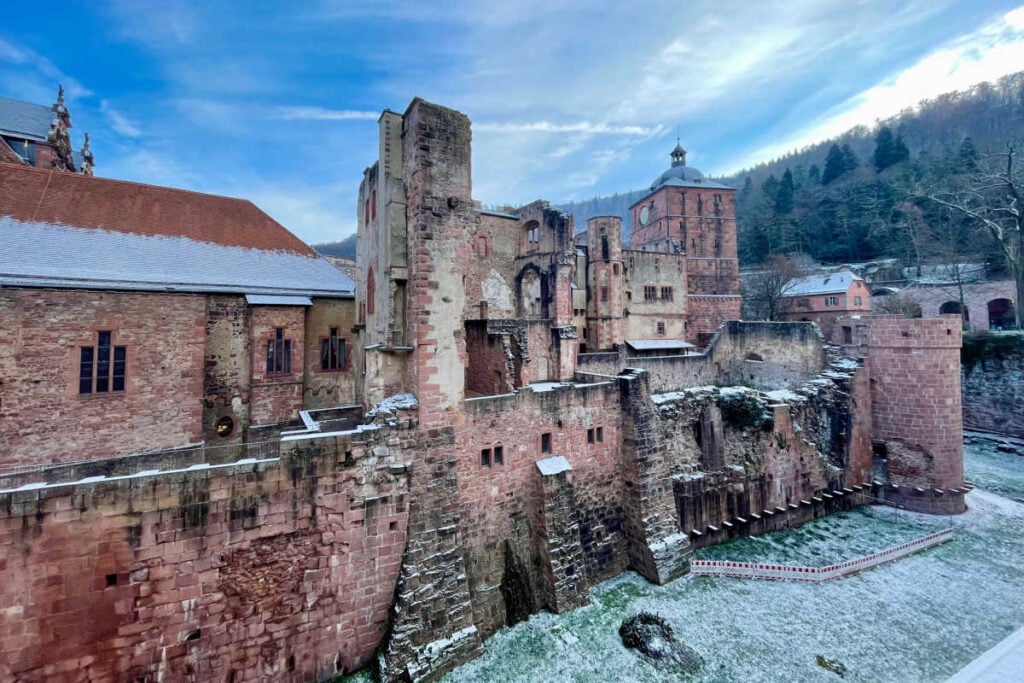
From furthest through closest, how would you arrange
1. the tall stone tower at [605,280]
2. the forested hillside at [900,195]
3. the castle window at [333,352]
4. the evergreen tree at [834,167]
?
the evergreen tree at [834,167]
the forested hillside at [900,195]
the tall stone tower at [605,280]
the castle window at [333,352]

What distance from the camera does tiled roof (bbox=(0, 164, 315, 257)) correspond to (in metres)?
11.9

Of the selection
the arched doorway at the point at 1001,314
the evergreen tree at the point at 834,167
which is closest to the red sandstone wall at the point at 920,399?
the arched doorway at the point at 1001,314

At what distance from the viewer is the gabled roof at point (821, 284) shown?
104ft

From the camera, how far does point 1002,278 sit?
3050cm

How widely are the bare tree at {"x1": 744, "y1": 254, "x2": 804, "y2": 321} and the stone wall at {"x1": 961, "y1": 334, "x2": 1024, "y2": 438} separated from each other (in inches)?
495

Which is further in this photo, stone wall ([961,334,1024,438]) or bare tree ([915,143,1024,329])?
bare tree ([915,143,1024,329])

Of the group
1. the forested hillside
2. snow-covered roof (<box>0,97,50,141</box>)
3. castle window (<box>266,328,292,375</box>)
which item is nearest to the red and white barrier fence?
castle window (<box>266,328,292,375</box>)

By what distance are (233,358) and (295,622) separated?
29.3 feet

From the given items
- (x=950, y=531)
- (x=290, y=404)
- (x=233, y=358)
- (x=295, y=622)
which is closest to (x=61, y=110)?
(x=233, y=358)

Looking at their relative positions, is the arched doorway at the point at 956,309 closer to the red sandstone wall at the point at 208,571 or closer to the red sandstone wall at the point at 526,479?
the red sandstone wall at the point at 526,479

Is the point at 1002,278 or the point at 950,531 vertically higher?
the point at 1002,278

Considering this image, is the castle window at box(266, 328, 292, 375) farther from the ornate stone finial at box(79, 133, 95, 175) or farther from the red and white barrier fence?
the ornate stone finial at box(79, 133, 95, 175)

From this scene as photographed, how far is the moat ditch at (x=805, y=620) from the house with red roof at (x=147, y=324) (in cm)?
921

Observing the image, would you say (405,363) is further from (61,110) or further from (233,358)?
(61,110)
